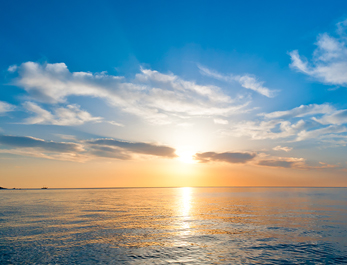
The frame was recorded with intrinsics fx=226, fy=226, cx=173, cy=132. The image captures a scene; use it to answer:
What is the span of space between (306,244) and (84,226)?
1227 inches

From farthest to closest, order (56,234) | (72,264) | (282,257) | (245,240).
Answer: (56,234) < (245,240) < (282,257) < (72,264)

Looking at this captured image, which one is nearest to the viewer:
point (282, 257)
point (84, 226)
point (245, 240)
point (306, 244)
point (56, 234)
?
point (282, 257)

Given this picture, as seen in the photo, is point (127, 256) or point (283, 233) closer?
point (127, 256)

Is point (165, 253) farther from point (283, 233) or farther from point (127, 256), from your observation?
point (283, 233)

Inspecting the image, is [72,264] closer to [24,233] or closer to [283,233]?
[24,233]

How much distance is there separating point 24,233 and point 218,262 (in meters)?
26.6

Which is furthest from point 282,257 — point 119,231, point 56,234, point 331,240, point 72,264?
point 56,234

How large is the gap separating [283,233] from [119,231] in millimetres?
23008

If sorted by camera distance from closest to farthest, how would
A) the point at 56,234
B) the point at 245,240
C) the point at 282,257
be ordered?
1. the point at 282,257
2. the point at 245,240
3. the point at 56,234

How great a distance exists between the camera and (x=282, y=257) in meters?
21.1

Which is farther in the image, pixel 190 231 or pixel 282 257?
pixel 190 231

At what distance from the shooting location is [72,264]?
760 inches

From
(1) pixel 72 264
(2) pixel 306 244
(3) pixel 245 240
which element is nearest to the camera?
(1) pixel 72 264

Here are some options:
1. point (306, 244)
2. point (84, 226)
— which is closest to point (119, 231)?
point (84, 226)
